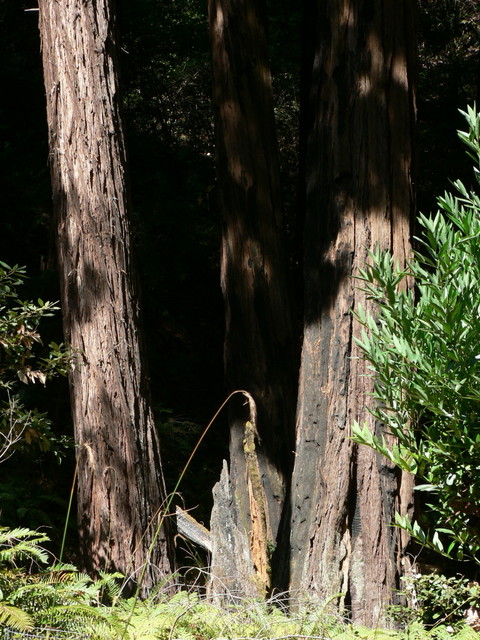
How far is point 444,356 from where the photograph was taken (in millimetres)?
2311

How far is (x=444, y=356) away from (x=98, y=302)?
9.50 feet

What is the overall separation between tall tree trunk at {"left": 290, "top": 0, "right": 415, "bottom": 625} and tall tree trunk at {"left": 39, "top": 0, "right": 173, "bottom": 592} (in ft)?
3.55

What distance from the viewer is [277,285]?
575 centimetres

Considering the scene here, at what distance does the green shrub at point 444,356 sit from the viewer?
2219 millimetres

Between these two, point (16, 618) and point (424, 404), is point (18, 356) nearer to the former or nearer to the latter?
point (16, 618)

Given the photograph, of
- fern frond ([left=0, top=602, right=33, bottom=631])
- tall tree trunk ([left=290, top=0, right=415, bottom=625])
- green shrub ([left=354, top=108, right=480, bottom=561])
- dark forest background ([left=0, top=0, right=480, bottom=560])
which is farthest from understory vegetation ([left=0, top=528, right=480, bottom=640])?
dark forest background ([left=0, top=0, right=480, bottom=560])

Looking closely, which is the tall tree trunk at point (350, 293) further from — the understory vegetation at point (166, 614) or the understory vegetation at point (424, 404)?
the understory vegetation at point (424, 404)

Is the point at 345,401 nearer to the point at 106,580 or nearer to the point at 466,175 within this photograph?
the point at 106,580

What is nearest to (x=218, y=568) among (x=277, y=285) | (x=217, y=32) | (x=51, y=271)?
(x=277, y=285)

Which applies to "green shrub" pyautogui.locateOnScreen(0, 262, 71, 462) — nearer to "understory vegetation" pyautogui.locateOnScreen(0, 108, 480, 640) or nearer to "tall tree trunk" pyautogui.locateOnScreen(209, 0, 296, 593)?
"understory vegetation" pyautogui.locateOnScreen(0, 108, 480, 640)

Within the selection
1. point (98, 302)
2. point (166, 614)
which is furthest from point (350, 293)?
point (166, 614)

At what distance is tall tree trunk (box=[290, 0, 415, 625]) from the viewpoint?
4.40 meters

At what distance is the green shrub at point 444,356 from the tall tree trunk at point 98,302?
97.6 inches

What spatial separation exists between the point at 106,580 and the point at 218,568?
1.85m
